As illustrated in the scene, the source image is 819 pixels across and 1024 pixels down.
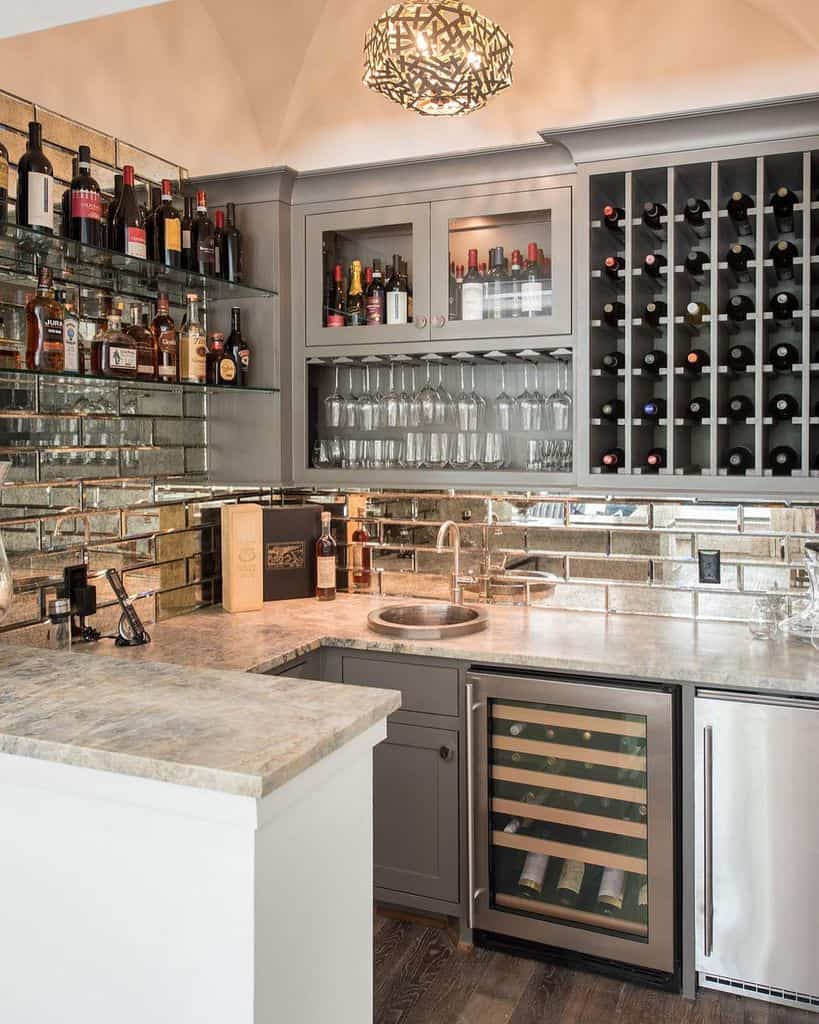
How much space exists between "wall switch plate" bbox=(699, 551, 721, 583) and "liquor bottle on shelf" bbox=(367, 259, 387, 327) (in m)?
1.39

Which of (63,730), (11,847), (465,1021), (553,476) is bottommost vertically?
(465,1021)

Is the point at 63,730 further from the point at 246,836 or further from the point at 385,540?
the point at 385,540

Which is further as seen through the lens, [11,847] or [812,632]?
[812,632]

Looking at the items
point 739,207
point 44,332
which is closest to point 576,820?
point 739,207

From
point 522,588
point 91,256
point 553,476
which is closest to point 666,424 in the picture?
point 553,476

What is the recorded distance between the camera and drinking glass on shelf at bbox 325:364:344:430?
3.49 meters

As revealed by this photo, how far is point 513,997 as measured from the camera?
2.62 meters

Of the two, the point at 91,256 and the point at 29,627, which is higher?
the point at 91,256

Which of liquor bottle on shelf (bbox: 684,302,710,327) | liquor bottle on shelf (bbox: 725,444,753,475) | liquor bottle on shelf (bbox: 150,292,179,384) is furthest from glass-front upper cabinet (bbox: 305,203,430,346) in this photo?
liquor bottle on shelf (bbox: 725,444,753,475)

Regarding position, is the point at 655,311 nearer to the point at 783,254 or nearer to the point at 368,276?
the point at 783,254

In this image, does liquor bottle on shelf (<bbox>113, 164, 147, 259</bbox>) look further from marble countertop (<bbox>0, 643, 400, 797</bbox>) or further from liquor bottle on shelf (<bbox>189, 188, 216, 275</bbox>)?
marble countertop (<bbox>0, 643, 400, 797</bbox>)

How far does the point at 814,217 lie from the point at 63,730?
8.36 ft

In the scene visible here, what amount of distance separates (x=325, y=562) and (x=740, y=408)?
158 cm

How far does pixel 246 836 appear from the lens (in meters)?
1.23
